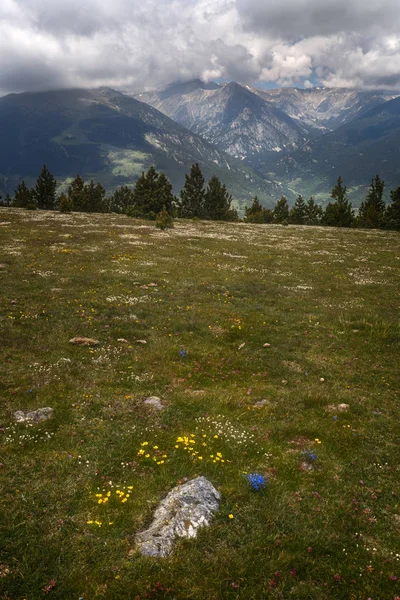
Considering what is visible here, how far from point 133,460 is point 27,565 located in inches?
135

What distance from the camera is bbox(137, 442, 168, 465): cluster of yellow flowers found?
31.5 ft

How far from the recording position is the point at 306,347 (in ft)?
57.5

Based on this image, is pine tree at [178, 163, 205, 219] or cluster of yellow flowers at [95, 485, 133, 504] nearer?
cluster of yellow flowers at [95, 485, 133, 504]

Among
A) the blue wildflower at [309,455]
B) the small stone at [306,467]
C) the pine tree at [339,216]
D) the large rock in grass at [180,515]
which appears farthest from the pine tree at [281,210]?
the large rock in grass at [180,515]

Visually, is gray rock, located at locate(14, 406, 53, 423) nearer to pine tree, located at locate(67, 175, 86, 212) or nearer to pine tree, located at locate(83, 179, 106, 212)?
pine tree, located at locate(67, 175, 86, 212)

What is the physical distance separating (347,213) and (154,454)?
11651 centimetres

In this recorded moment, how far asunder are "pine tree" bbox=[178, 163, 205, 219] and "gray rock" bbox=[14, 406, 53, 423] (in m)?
121

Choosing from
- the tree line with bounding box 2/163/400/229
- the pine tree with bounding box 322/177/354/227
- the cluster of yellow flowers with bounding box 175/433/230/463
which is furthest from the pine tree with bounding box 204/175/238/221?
the cluster of yellow flowers with bounding box 175/433/230/463

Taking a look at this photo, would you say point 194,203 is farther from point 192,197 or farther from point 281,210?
point 281,210

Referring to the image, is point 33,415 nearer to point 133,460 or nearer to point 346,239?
point 133,460

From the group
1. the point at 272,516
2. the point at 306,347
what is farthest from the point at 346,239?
the point at 272,516

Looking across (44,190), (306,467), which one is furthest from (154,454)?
(44,190)

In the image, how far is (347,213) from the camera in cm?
10888

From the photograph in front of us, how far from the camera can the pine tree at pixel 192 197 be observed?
12738 cm
